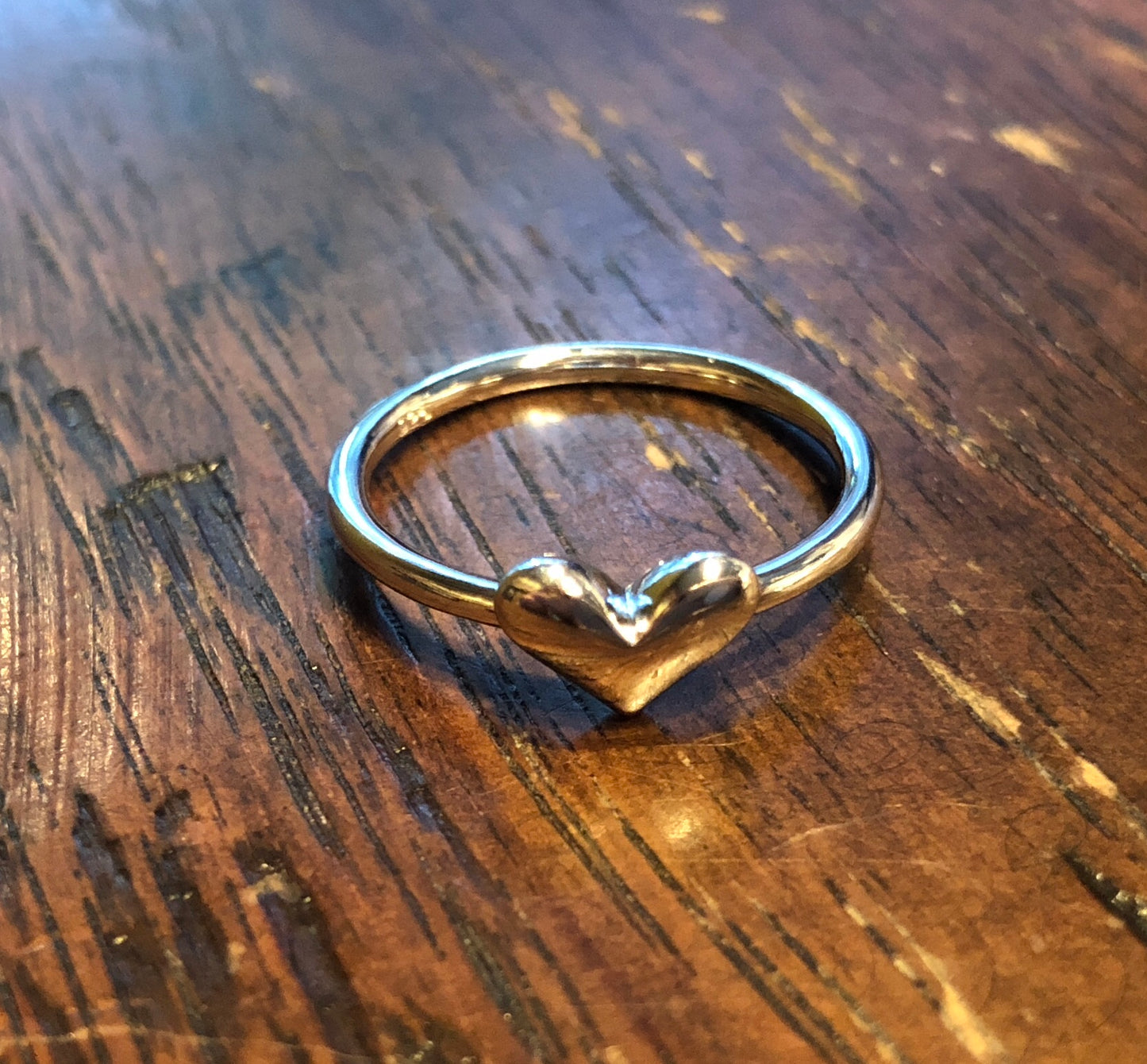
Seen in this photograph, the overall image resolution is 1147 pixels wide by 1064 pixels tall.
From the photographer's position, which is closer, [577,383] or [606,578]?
[606,578]

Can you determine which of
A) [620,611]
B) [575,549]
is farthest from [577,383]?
[620,611]

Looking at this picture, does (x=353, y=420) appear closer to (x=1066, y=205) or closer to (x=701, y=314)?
(x=701, y=314)

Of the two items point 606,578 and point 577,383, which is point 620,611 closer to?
point 606,578

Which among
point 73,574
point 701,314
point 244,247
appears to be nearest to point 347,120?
point 244,247

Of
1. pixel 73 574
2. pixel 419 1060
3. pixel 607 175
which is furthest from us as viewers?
pixel 607 175
